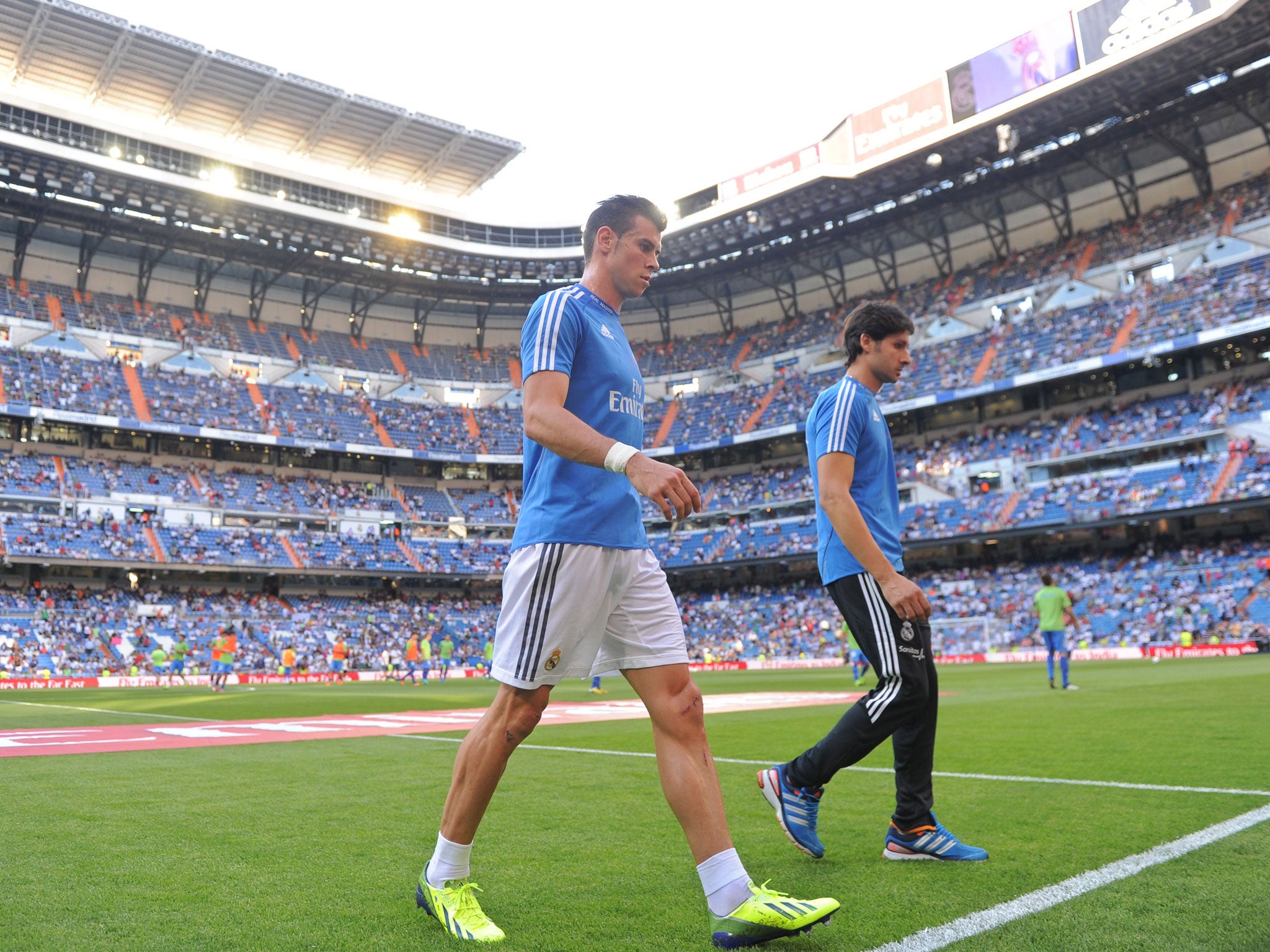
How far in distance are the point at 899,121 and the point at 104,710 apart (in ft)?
119

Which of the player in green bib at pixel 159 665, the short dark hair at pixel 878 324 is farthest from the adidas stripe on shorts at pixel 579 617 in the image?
the player in green bib at pixel 159 665

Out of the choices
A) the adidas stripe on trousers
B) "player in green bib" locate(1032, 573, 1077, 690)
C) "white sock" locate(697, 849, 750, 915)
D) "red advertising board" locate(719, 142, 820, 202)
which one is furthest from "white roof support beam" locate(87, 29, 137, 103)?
"white sock" locate(697, 849, 750, 915)

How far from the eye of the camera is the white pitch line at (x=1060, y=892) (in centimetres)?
247

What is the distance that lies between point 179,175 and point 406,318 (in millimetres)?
17538

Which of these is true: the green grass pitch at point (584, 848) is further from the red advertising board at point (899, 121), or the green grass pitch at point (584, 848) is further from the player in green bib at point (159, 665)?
the red advertising board at point (899, 121)

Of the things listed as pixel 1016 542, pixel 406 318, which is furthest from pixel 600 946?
pixel 406 318

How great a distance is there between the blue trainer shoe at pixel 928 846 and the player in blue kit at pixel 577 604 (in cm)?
100

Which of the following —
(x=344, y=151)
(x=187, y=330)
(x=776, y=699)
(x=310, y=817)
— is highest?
(x=344, y=151)

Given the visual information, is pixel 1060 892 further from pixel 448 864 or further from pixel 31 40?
pixel 31 40

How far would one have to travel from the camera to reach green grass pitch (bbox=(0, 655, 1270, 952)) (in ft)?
8.63

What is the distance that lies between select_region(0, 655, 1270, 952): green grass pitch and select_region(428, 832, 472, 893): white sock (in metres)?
0.14

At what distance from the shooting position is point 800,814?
12.0ft

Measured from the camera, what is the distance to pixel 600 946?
2.51 m

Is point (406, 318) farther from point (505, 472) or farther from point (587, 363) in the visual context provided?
point (587, 363)
